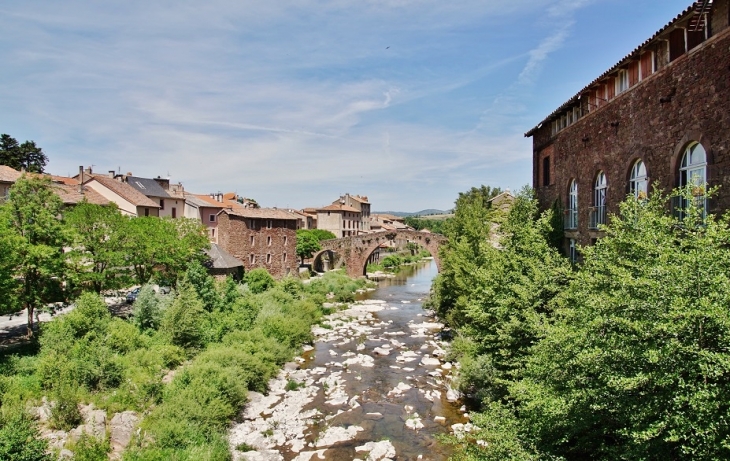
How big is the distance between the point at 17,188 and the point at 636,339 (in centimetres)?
2139

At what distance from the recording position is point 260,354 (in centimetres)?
1864

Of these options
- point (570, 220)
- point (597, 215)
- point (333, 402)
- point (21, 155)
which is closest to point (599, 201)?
point (597, 215)

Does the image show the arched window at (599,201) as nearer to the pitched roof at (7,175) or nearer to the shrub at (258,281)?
the shrub at (258,281)

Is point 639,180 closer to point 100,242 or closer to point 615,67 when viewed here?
point 615,67

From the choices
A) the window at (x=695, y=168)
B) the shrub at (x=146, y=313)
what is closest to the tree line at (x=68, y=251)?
the shrub at (x=146, y=313)

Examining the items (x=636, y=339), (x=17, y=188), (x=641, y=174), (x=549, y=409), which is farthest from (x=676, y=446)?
(x=17, y=188)

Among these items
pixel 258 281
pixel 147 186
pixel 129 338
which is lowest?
pixel 129 338

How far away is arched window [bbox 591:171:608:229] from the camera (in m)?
14.9

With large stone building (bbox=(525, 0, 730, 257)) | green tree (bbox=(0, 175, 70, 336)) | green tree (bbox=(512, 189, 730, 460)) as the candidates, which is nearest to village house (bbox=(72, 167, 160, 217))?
green tree (bbox=(0, 175, 70, 336))

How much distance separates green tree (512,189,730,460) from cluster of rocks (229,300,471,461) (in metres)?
6.42

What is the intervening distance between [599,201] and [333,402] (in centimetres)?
1143

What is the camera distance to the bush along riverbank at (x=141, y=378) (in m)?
11.7

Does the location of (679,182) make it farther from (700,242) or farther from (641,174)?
(700,242)

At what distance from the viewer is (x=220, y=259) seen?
103 feet
